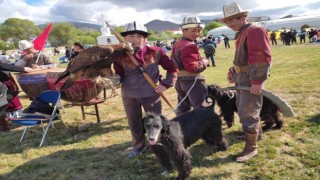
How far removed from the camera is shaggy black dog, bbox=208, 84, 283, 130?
4.92 metres

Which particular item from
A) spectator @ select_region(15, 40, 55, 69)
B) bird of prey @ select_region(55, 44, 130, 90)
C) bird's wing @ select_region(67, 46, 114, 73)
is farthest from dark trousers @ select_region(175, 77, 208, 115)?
spectator @ select_region(15, 40, 55, 69)

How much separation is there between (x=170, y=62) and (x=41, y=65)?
4464 mm

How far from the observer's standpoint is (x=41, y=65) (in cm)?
744

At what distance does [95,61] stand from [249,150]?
2.47 meters

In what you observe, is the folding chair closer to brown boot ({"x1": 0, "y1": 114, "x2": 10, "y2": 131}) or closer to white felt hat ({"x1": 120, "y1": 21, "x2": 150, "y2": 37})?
brown boot ({"x1": 0, "y1": 114, "x2": 10, "y2": 131})

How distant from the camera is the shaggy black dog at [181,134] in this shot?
3305 millimetres

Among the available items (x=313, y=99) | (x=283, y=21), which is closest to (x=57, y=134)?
(x=313, y=99)

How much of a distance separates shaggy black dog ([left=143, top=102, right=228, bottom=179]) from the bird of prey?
0.88m

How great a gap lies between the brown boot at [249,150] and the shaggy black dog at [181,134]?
0.38 meters

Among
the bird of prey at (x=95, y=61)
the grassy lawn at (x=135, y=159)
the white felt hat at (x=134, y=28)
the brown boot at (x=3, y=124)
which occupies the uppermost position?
the white felt hat at (x=134, y=28)

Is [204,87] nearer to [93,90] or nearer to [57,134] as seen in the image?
[93,90]

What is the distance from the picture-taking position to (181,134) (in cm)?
375

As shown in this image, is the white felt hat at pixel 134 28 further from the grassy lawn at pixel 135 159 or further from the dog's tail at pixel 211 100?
the grassy lawn at pixel 135 159

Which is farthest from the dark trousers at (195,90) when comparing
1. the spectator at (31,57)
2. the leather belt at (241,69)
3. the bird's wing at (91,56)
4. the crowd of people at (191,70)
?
the spectator at (31,57)
